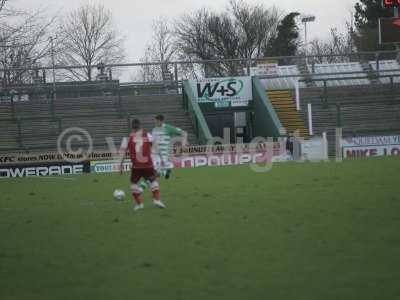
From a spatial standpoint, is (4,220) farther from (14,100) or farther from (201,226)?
(14,100)

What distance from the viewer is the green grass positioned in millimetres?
7941

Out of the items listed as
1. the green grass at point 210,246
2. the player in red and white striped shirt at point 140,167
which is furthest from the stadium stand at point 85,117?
the player in red and white striped shirt at point 140,167

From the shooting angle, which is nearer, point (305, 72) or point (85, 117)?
point (85, 117)

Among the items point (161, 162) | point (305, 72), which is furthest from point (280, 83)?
point (161, 162)

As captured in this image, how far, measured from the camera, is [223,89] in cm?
4447

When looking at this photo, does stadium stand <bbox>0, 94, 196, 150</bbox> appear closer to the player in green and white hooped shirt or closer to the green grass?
the player in green and white hooped shirt

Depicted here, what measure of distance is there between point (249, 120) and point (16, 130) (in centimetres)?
1420

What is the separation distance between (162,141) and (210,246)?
13.6 m

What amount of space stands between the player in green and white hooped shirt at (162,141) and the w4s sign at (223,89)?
19494 mm

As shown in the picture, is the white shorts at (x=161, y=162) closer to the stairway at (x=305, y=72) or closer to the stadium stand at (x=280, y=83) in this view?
the stairway at (x=305, y=72)

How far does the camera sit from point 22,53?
1596 inches

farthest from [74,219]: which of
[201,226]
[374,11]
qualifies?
[374,11]

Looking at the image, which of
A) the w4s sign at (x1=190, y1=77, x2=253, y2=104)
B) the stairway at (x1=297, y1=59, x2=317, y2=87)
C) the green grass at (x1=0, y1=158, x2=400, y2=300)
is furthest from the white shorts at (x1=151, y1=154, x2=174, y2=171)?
the stairway at (x1=297, y1=59, x2=317, y2=87)

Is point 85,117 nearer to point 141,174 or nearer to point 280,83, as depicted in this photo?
point 280,83
